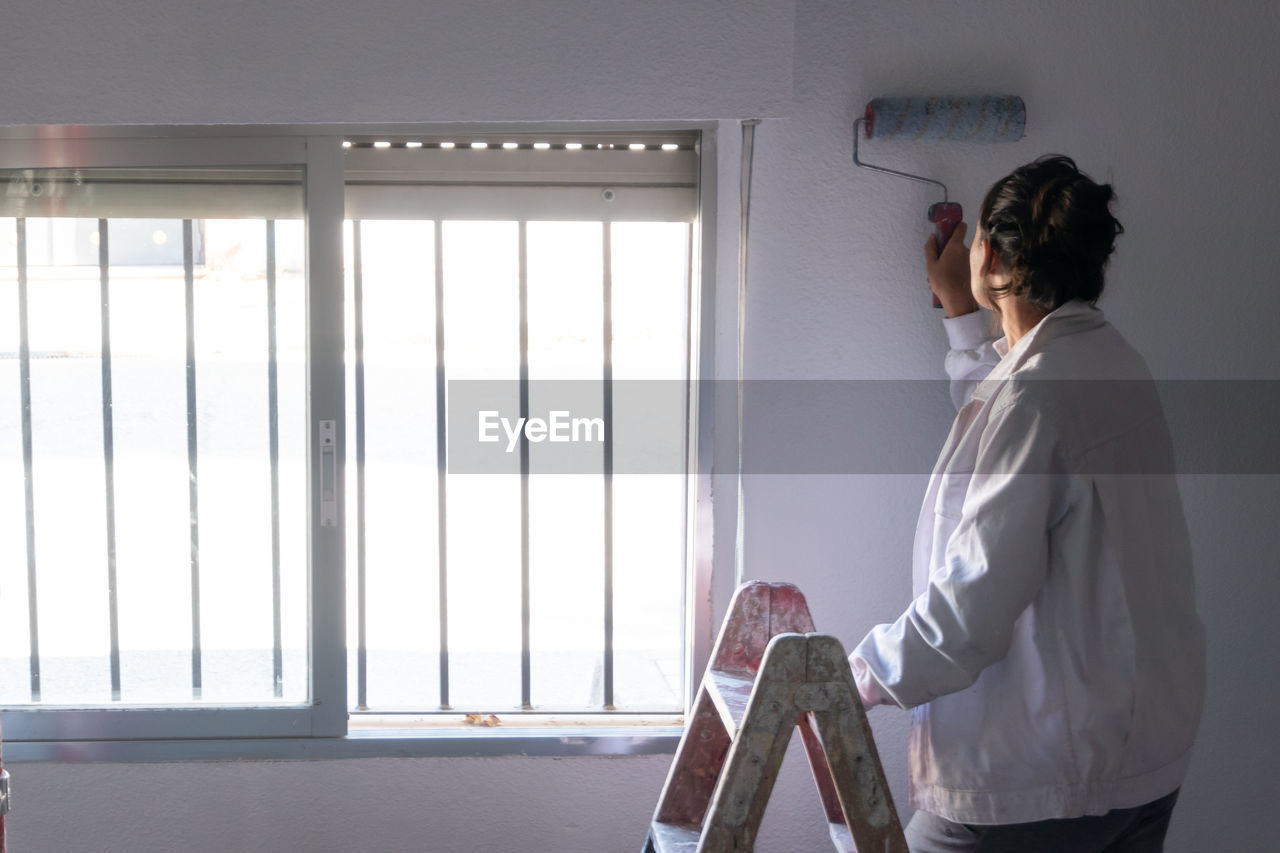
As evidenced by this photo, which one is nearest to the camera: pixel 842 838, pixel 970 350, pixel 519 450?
pixel 842 838

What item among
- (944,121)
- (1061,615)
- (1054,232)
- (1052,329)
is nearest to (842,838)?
(1061,615)

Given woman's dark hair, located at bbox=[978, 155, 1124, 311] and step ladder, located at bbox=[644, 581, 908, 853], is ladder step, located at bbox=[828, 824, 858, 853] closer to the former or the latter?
step ladder, located at bbox=[644, 581, 908, 853]

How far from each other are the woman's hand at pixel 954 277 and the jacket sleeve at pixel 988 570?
66 centimetres

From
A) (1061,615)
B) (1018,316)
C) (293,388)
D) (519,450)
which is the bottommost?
(1061,615)

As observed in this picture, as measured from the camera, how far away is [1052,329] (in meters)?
1.43

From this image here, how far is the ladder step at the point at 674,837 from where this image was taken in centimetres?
159

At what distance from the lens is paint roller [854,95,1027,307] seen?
2.01 meters

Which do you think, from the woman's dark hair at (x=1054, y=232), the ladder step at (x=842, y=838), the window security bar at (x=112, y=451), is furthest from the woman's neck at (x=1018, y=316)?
the window security bar at (x=112, y=451)

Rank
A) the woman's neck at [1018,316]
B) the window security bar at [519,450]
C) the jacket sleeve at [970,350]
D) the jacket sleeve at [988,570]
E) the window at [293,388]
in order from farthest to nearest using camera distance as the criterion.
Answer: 1. the window security bar at [519,450]
2. the window at [293,388]
3. the jacket sleeve at [970,350]
4. the woman's neck at [1018,316]
5. the jacket sleeve at [988,570]

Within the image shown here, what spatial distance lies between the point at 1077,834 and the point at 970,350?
0.92 m

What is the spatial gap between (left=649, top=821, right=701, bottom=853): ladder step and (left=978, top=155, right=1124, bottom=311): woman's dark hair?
3.11ft

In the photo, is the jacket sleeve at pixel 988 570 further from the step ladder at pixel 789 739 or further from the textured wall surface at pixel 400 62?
the textured wall surface at pixel 400 62

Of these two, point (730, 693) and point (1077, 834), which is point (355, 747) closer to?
point (730, 693)

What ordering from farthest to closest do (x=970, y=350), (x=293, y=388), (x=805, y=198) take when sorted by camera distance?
(x=293, y=388) < (x=805, y=198) < (x=970, y=350)
